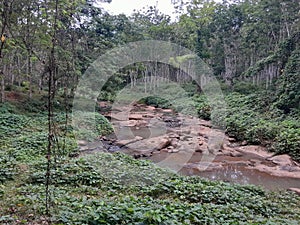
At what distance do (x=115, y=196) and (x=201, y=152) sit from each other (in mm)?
7378

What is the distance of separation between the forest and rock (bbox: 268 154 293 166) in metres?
0.05

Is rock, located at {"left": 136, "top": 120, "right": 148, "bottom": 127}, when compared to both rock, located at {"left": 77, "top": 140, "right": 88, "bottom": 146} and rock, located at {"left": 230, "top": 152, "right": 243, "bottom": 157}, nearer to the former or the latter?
rock, located at {"left": 77, "top": 140, "right": 88, "bottom": 146}

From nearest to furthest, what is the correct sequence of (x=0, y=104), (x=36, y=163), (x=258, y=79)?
(x=36, y=163) < (x=0, y=104) < (x=258, y=79)

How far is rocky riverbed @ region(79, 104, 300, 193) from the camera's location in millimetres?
9375

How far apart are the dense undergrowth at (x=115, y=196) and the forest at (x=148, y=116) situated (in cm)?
3

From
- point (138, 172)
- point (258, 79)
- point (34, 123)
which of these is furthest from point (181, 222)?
point (258, 79)

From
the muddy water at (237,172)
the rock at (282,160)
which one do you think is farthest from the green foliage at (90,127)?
the rock at (282,160)

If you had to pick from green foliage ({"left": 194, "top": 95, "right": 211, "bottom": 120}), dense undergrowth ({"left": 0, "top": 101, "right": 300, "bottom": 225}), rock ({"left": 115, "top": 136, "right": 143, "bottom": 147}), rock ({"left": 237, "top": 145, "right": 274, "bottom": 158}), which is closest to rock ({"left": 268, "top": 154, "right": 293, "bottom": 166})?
rock ({"left": 237, "top": 145, "right": 274, "bottom": 158})

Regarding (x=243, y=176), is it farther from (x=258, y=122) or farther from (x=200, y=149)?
(x=258, y=122)

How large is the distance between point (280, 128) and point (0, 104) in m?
11.8

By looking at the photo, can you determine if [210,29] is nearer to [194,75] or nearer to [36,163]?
[194,75]

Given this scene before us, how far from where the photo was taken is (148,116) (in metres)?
20.6

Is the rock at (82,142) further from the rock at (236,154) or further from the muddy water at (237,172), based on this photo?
the rock at (236,154)

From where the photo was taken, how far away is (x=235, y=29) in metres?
27.9
